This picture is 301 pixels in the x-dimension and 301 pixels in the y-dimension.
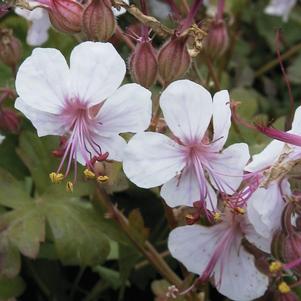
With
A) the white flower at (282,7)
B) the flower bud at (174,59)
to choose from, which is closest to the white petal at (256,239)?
the flower bud at (174,59)

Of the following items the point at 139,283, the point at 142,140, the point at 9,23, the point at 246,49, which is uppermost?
the point at 142,140

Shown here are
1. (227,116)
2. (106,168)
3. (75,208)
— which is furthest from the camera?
(75,208)

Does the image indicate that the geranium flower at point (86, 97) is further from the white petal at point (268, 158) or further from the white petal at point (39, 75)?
the white petal at point (268, 158)

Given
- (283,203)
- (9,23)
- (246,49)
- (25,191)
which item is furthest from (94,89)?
(246,49)

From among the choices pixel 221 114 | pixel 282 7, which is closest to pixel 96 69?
pixel 221 114

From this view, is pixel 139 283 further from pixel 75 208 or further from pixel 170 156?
pixel 170 156

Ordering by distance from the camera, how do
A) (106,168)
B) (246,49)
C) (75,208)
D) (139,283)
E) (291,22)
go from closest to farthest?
(106,168)
(75,208)
(139,283)
(246,49)
(291,22)
